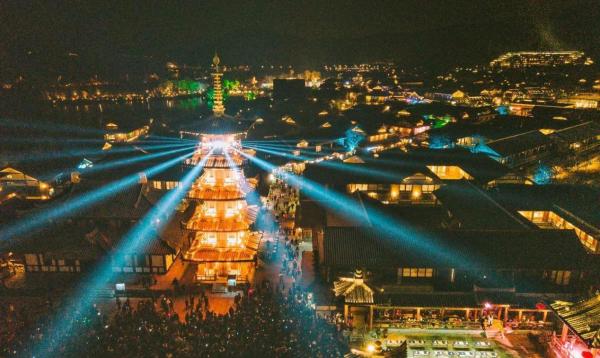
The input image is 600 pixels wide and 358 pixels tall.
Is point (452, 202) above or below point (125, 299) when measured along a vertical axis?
above

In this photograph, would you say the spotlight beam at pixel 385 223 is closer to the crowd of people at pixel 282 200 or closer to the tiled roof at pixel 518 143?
the crowd of people at pixel 282 200

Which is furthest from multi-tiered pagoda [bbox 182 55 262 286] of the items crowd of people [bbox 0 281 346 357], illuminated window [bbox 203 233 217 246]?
crowd of people [bbox 0 281 346 357]

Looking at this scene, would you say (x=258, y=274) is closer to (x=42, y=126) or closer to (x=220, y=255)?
(x=220, y=255)

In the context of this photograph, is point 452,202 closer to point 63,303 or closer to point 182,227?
point 182,227

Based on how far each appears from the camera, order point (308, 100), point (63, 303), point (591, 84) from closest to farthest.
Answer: point (63, 303) < point (591, 84) < point (308, 100)

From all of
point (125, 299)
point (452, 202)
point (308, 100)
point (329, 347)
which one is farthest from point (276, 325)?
point (308, 100)

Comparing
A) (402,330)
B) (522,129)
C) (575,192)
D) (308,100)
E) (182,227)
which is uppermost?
(308,100)

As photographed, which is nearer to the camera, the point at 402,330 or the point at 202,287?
the point at 402,330
